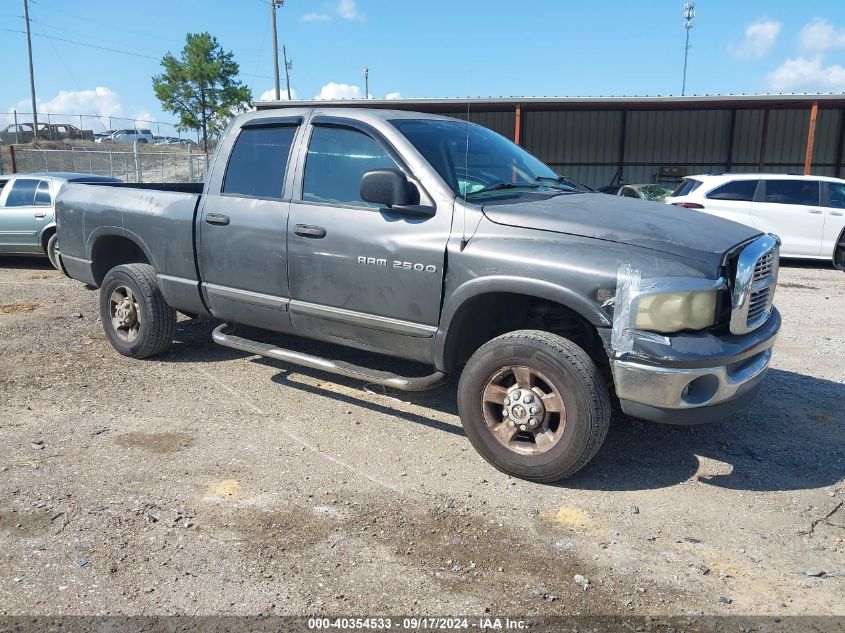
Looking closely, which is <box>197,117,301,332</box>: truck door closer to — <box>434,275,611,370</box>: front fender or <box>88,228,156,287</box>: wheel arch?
<box>88,228,156,287</box>: wheel arch

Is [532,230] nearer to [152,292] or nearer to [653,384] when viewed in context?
[653,384]

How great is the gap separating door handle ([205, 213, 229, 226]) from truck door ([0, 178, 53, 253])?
7.37m

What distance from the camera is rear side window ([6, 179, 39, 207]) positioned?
37.1 feet

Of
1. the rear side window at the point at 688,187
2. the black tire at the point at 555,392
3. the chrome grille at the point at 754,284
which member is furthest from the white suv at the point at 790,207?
the black tire at the point at 555,392

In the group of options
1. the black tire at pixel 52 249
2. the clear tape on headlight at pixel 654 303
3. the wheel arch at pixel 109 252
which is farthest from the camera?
the black tire at pixel 52 249

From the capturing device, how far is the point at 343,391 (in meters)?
5.37

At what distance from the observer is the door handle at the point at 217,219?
199 inches

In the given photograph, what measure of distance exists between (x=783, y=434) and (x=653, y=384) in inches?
68.3

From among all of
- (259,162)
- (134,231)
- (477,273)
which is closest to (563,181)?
(477,273)

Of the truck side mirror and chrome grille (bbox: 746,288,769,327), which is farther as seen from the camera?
the truck side mirror

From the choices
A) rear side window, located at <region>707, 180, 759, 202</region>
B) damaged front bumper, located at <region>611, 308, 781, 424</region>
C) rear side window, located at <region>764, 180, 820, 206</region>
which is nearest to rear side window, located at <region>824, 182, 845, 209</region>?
rear side window, located at <region>764, 180, 820, 206</region>

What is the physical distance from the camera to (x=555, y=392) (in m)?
3.74

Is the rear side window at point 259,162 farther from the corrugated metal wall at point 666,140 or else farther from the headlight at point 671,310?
the corrugated metal wall at point 666,140

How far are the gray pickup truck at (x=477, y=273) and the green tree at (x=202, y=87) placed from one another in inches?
1471
